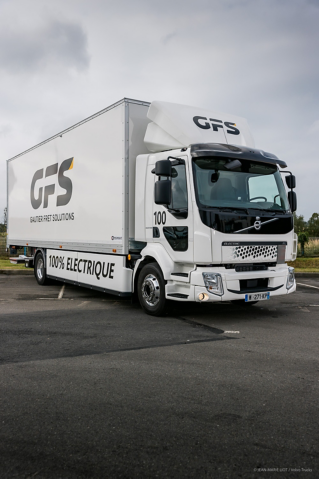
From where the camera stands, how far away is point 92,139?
915 centimetres

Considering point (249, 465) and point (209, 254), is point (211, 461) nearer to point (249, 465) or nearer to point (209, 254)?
point (249, 465)

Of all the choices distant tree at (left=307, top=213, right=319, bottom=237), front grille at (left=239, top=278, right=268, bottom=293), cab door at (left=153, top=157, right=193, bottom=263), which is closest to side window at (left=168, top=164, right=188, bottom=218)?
cab door at (left=153, top=157, right=193, bottom=263)

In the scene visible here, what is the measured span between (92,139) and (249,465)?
7565 millimetres

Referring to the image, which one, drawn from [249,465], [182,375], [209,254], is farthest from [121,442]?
[209,254]

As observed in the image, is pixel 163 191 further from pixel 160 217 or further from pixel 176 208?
pixel 160 217

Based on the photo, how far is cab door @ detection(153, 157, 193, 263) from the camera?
7029 mm

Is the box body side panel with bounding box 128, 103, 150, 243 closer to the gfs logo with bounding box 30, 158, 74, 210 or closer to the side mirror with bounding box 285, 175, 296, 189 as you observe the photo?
the gfs logo with bounding box 30, 158, 74, 210

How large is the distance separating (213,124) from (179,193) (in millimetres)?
1687

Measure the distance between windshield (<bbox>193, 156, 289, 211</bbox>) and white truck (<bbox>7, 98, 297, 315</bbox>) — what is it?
18 millimetres

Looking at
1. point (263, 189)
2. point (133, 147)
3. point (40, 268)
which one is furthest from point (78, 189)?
point (263, 189)

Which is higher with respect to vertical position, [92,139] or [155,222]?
[92,139]

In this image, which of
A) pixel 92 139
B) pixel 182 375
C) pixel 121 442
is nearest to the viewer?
pixel 121 442

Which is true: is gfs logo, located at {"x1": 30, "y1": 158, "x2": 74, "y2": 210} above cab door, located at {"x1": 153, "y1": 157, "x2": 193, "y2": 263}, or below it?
above

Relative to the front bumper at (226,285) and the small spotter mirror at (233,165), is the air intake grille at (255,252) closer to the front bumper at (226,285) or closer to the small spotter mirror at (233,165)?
the front bumper at (226,285)
